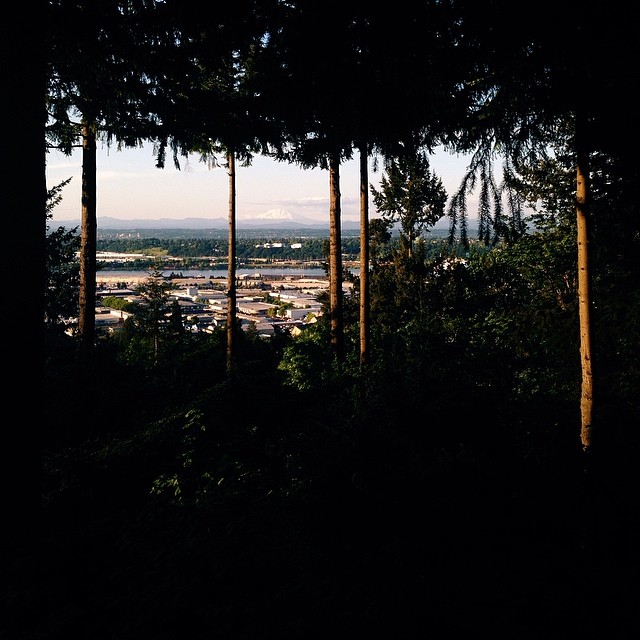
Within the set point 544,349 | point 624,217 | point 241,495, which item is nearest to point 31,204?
point 241,495

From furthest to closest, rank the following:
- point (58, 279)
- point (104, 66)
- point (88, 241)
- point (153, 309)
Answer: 1. point (153, 309)
2. point (58, 279)
3. point (88, 241)
4. point (104, 66)

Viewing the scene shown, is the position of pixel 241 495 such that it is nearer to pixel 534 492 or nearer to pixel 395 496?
pixel 395 496

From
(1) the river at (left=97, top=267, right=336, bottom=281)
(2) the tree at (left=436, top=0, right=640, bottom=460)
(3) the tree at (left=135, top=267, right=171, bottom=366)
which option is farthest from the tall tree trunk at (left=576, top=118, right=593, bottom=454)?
(1) the river at (left=97, top=267, right=336, bottom=281)

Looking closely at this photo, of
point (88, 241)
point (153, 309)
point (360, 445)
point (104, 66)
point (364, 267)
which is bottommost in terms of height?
point (360, 445)

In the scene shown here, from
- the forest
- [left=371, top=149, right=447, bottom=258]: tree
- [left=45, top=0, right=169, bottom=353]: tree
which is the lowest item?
the forest

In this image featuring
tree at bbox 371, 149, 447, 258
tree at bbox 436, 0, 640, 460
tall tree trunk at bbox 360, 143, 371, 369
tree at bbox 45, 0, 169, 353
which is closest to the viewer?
tree at bbox 436, 0, 640, 460

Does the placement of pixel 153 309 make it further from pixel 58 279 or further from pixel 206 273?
pixel 206 273

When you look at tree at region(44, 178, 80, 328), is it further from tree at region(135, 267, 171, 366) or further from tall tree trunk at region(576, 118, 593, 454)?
tall tree trunk at region(576, 118, 593, 454)

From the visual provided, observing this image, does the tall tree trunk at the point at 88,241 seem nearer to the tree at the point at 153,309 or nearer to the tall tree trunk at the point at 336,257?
the tall tree trunk at the point at 336,257

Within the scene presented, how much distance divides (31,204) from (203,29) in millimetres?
2149

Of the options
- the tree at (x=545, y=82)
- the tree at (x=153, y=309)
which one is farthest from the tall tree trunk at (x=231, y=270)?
the tree at (x=153, y=309)

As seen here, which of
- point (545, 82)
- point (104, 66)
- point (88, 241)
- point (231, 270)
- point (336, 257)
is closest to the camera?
point (545, 82)

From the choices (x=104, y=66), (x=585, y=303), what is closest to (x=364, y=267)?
(x=585, y=303)

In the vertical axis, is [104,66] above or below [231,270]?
above
